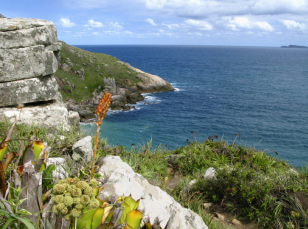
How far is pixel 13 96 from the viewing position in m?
6.08

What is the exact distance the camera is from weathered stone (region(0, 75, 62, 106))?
5.99 m

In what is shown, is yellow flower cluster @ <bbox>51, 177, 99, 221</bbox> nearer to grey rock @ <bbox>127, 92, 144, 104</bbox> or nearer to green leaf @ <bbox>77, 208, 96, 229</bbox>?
green leaf @ <bbox>77, 208, 96, 229</bbox>

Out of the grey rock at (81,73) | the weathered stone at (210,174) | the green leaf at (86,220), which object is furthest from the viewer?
the grey rock at (81,73)

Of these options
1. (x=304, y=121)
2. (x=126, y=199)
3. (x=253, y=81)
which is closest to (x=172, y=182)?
(x=126, y=199)

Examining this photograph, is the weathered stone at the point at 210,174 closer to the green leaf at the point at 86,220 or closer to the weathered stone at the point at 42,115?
the weathered stone at the point at 42,115

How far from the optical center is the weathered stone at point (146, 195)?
3.24 m

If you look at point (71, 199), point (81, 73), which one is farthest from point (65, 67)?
point (71, 199)

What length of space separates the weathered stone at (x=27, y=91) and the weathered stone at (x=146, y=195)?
3496 mm

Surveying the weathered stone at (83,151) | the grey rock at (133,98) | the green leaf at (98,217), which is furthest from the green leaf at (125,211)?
the grey rock at (133,98)

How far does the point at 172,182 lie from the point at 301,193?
3.69 metres

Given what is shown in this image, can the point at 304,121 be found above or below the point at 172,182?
below

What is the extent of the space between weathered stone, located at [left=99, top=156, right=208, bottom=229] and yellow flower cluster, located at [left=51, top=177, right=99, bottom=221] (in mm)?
1466

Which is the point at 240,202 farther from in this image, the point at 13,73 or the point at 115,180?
the point at 13,73

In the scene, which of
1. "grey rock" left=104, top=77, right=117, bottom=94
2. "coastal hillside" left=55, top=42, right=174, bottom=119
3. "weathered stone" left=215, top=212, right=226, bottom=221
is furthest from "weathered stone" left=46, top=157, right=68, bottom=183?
"grey rock" left=104, top=77, right=117, bottom=94
